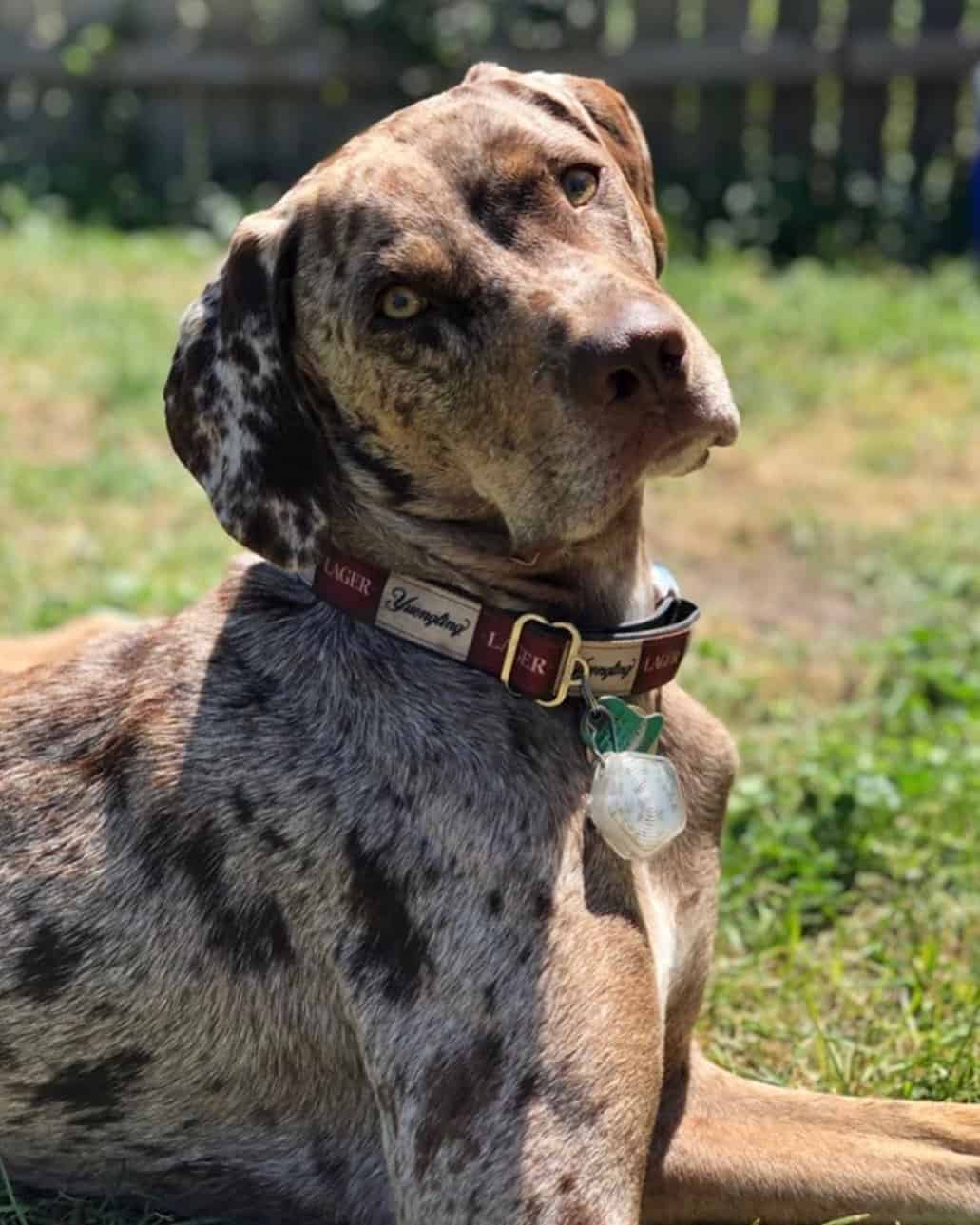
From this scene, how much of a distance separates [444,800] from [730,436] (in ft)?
2.95

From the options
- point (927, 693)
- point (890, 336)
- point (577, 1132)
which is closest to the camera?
point (577, 1132)

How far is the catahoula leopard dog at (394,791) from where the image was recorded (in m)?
3.29

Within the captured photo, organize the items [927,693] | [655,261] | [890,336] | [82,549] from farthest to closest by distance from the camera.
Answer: [890,336] → [82,549] → [927,693] → [655,261]

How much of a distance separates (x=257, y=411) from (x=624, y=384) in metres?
0.78

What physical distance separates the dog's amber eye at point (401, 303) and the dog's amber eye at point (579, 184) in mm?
403

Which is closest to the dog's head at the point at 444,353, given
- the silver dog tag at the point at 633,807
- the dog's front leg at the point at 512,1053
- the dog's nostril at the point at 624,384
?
the dog's nostril at the point at 624,384

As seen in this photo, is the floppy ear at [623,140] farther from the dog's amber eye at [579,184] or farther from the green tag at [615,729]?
the green tag at [615,729]

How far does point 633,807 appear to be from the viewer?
336 cm

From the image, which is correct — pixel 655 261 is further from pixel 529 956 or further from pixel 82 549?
pixel 82 549

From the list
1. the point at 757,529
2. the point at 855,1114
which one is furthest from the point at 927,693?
the point at 855,1114

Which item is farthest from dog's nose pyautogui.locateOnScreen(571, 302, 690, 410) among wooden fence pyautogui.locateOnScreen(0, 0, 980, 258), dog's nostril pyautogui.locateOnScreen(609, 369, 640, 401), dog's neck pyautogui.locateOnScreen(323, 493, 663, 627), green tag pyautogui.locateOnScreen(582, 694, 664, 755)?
wooden fence pyautogui.locateOnScreen(0, 0, 980, 258)

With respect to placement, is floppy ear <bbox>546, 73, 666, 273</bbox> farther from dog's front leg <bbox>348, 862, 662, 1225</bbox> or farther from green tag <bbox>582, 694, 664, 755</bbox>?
dog's front leg <bbox>348, 862, 662, 1225</bbox>

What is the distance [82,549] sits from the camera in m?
7.03

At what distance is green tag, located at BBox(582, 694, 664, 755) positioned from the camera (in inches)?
138
